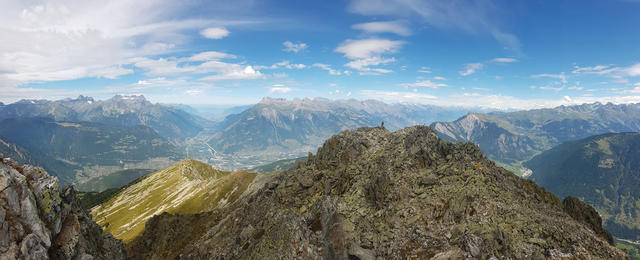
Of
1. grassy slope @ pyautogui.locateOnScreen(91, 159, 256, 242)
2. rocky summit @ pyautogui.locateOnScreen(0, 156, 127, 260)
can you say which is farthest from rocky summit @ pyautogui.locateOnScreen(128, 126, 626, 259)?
grassy slope @ pyautogui.locateOnScreen(91, 159, 256, 242)

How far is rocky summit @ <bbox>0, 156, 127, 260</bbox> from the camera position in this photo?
25703 mm

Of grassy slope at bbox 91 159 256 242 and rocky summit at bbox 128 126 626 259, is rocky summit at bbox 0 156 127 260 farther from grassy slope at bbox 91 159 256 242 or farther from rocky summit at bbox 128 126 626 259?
grassy slope at bbox 91 159 256 242

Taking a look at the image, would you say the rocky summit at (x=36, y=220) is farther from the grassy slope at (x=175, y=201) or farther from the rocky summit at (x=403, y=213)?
the grassy slope at (x=175, y=201)

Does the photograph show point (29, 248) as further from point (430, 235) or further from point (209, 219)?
point (209, 219)

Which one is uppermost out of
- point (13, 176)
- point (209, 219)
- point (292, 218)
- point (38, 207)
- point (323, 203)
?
point (13, 176)

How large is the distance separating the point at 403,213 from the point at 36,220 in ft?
145

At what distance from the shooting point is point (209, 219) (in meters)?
85.1

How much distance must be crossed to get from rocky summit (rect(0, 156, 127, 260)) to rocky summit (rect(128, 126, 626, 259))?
2560cm

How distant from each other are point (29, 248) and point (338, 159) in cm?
4671

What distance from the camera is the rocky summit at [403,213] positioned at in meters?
29.5

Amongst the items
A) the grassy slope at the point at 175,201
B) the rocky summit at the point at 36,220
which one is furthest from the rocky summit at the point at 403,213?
the grassy slope at the point at 175,201

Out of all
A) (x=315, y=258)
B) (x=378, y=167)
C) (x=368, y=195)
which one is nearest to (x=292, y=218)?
(x=315, y=258)

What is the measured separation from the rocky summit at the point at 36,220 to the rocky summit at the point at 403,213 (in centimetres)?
2560

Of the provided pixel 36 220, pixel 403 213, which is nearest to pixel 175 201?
pixel 36 220
